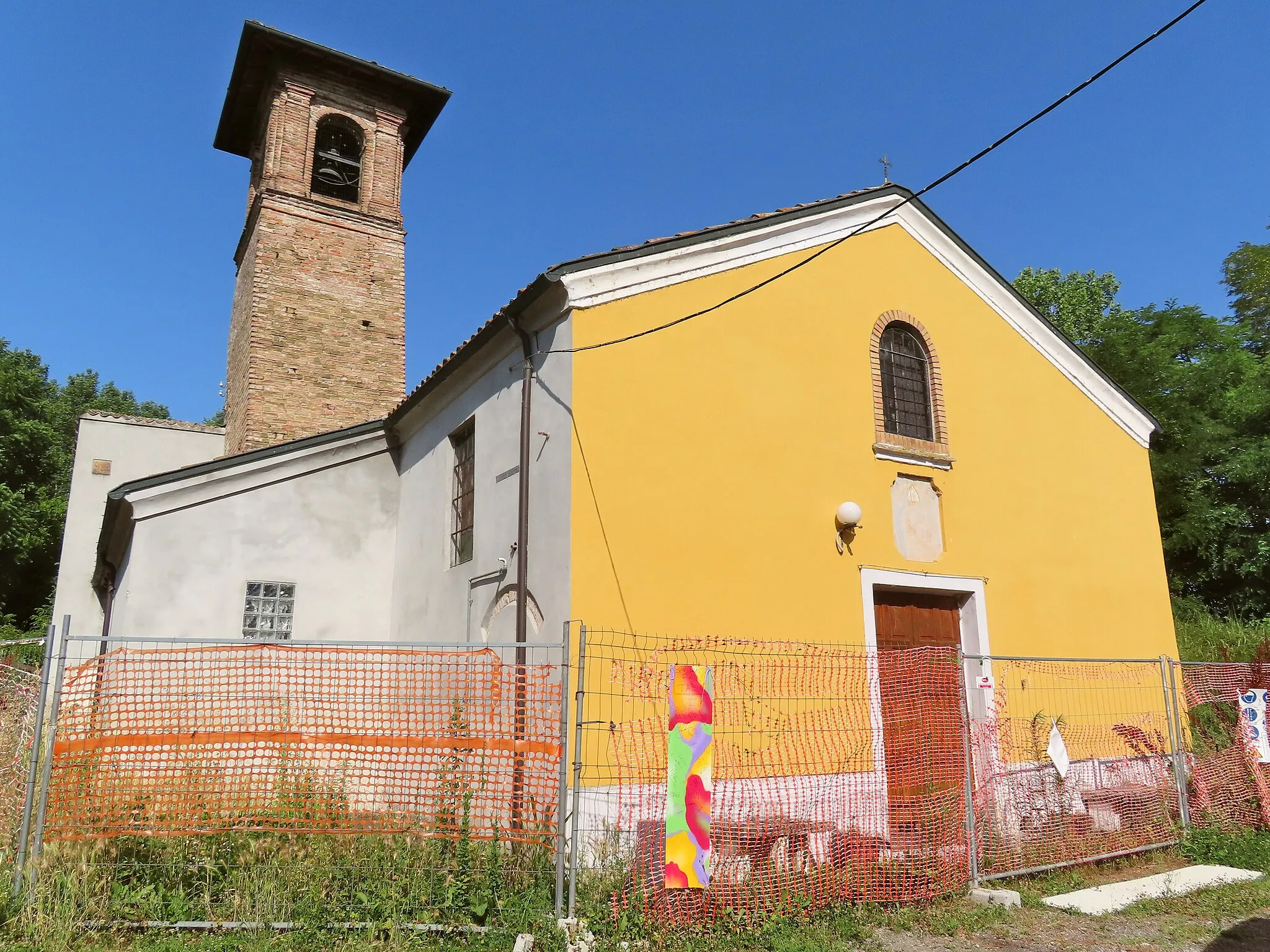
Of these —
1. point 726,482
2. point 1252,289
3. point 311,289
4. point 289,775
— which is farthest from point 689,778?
point 1252,289

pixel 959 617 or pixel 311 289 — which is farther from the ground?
pixel 311 289

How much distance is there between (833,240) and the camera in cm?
960

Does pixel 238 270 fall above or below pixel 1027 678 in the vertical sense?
above

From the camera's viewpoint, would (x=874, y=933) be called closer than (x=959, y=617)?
Yes

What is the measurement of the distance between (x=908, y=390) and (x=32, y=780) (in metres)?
8.69

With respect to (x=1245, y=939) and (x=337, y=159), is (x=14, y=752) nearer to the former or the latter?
(x=1245, y=939)

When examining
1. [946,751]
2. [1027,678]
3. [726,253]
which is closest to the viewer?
[946,751]

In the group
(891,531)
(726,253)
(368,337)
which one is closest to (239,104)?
(368,337)

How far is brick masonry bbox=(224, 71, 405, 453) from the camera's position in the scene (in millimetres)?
15070

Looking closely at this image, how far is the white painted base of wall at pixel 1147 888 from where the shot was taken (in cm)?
665

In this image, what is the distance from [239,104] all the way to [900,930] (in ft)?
60.0

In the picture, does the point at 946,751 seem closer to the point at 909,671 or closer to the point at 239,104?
the point at 909,671

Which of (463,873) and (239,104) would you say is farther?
(239,104)

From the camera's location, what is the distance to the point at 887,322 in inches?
389
